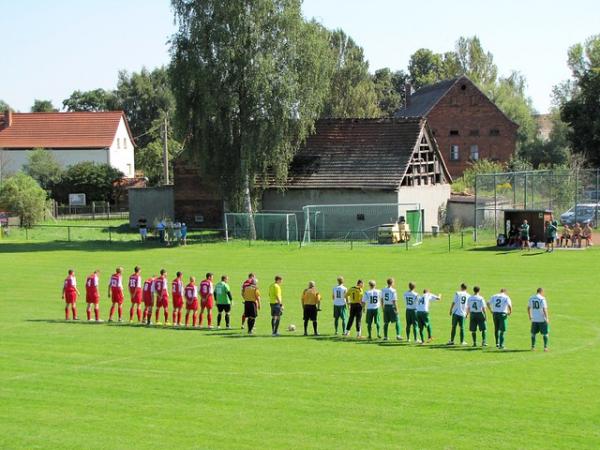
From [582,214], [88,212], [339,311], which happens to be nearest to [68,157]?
[88,212]

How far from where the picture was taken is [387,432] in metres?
18.0

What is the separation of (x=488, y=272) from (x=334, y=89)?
63.9 meters

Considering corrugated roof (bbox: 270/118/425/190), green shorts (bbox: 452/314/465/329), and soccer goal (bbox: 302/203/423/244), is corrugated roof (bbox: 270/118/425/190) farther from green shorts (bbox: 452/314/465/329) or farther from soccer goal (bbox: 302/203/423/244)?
green shorts (bbox: 452/314/465/329)

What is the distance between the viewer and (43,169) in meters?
88.9

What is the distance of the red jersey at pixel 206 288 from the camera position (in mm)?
29781

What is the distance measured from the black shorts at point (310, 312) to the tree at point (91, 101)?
11833 centimetres

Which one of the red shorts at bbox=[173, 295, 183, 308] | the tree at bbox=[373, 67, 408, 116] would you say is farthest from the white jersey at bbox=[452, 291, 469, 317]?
the tree at bbox=[373, 67, 408, 116]

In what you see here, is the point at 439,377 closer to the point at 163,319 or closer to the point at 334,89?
the point at 163,319

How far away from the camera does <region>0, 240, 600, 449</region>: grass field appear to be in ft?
58.8

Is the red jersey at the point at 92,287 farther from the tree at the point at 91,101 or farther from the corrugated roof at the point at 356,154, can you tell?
the tree at the point at 91,101

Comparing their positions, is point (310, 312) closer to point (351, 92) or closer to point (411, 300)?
point (411, 300)

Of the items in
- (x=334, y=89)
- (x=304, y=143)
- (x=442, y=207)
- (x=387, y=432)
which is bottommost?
(x=387, y=432)

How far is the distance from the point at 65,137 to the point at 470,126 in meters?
41.2

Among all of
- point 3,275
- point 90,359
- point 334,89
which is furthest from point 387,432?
point 334,89
